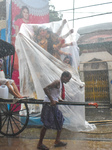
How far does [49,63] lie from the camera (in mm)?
4516

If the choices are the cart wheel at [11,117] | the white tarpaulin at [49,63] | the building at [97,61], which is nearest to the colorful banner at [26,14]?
the white tarpaulin at [49,63]

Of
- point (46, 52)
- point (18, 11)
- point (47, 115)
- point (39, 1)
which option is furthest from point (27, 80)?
point (39, 1)

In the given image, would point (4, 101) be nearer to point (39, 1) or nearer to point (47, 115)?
point (47, 115)

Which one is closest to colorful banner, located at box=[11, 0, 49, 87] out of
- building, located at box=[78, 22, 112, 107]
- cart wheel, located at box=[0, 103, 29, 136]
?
cart wheel, located at box=[0, 103, 29, 136]

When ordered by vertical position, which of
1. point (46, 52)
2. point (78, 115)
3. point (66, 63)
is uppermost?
point (46, 52)

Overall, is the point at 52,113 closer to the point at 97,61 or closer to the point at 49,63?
the point at 49,63

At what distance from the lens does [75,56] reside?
4.84 m

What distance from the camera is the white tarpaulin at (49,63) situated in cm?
442

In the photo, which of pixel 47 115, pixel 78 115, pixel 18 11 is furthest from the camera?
pixel 18 11

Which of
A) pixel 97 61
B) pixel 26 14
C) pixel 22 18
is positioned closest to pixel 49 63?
pixel 22 18

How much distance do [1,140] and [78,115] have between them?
6.28ft

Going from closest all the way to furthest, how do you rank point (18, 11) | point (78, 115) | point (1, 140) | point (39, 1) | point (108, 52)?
point (1, 140)
point (78, 115)
point (18, 11)
point (39, 1)
point (108, 52)

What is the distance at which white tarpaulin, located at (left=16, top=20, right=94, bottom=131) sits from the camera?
442 cm

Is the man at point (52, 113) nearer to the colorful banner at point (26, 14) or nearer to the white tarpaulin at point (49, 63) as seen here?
the white tarpaulin at point (49, 63)
